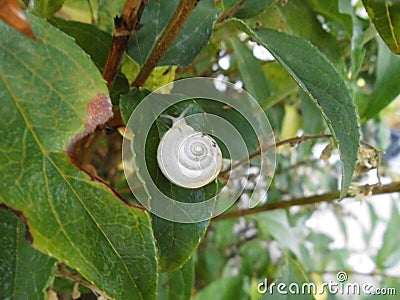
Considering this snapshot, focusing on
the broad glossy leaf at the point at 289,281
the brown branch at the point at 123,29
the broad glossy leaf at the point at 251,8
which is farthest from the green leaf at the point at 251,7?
the broad glossy leaf at the point at 289,281

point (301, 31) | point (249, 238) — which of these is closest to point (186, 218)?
point (301, 31)

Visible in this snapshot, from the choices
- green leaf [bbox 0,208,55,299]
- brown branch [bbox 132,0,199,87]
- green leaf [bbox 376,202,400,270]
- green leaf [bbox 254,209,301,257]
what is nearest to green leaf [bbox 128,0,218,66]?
brown branch [bbox 132,0,199,87]

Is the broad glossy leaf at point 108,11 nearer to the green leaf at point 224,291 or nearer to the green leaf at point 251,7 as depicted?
the green leaf at point 251,7

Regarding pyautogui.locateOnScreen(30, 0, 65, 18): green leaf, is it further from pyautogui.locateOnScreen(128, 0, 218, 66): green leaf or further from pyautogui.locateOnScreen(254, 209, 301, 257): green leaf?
pyautogui.locateOnScreen(254, 209, 301, 257): green leaf

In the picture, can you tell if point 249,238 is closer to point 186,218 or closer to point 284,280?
point 284,280

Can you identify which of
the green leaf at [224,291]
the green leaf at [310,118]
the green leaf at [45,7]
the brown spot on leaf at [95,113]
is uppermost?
the green leaf at [310,118]

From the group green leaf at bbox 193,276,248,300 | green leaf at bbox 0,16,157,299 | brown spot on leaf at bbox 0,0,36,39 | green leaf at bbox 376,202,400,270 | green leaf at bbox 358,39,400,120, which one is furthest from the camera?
green leaf at bbox 376,202,400,270
